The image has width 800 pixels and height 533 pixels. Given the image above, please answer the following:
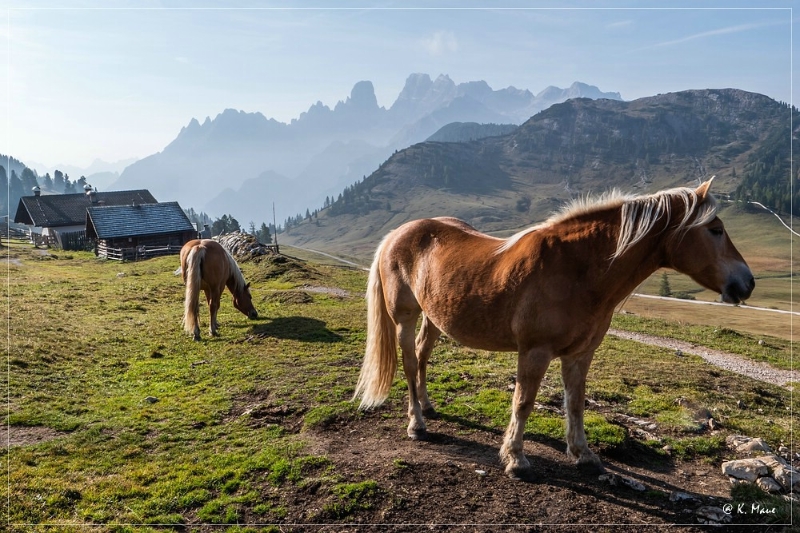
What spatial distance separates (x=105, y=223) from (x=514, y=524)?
1928 inches

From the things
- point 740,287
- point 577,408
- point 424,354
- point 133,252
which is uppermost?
point 740,287

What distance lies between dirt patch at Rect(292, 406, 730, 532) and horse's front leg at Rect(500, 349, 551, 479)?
178mm

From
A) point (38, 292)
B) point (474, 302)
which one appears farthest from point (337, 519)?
point (38, 292)

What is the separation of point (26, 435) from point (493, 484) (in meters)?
6.95

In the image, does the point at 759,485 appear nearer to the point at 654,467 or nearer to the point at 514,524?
the point at 654,467

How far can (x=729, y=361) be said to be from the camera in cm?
1391

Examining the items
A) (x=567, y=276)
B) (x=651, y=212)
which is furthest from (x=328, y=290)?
(x=651, y=212)

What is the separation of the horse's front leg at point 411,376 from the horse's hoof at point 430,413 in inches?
23.2

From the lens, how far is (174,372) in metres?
10.3

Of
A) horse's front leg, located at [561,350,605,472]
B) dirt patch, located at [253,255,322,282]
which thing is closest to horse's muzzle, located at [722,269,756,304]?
horse's front leg, located at [561,350,605,472]

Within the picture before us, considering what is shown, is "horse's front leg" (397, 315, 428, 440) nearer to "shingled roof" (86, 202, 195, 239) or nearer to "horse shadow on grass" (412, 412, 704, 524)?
"horse shadow on grass" (412, 412, 704, 524)

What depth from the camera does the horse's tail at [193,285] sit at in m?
13.2

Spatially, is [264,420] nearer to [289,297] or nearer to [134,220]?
[289,297]

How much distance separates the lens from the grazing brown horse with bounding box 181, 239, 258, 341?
13.3 m
